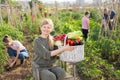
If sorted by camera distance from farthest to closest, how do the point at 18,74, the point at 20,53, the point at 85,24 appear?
1. the point at 85,24
2. the point at 20,53
3. the point at 18,74

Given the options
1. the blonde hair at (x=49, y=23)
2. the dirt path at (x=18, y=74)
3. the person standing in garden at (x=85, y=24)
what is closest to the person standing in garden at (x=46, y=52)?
the blonde hair at (x=49, y=23)

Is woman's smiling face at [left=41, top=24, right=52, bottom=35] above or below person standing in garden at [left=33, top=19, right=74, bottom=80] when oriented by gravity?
above

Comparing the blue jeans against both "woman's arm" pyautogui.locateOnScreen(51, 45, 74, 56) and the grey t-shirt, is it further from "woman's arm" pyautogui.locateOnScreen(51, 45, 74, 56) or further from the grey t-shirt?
"woman's arm" pyautogui.locateOnScreen(51, 45, 74, 56)

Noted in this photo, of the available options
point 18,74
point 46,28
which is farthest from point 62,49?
point 18,74

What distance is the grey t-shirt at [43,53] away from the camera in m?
3.33

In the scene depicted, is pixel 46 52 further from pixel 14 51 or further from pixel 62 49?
pixel 14 51

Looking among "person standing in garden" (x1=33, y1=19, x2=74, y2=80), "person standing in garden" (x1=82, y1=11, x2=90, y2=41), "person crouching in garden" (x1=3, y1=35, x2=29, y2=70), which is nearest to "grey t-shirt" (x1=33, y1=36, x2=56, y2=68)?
"person standing in garden" (x1=33, y1=19, x2=74, y2=80)

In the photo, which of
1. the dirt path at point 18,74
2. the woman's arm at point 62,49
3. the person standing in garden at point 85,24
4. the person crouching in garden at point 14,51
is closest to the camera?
the woman's arm at point 62,49

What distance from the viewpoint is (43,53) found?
3328mm

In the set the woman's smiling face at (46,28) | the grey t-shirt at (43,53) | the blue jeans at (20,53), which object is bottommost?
the blue jeans at (20,53)

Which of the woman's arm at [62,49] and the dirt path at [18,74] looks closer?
the woman's arm at [62,49]

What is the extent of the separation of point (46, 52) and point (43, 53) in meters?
0.05

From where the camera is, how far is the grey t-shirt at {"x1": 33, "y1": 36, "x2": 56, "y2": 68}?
10.9 feet

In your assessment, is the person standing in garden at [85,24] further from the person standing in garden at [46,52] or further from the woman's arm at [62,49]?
the woman's arm at [62,49]
